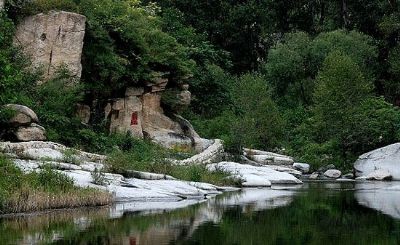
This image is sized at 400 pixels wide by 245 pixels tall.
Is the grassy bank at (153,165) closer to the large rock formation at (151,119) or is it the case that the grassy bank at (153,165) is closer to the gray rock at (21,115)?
the large rock formation at (151,119)

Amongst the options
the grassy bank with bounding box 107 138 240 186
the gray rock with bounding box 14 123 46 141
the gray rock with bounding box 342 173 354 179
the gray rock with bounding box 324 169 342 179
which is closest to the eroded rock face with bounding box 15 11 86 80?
the grassy bank with bounding box 107 138 240 186

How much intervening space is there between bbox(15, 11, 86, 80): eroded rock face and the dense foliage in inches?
47.1

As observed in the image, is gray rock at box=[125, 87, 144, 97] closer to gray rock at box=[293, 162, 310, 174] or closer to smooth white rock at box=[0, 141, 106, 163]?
smooth white rock at box=[0, 141, 106, 163]

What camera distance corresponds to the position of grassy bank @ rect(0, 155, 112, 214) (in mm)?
22453

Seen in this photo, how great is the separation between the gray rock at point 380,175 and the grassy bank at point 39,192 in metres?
24.6

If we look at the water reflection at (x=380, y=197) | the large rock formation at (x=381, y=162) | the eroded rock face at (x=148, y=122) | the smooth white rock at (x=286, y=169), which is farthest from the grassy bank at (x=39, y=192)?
the large rock formation at (x=381, y=162)

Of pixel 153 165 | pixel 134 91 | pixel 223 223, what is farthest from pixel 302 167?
pixel 223 223

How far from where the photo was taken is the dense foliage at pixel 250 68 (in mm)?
40438

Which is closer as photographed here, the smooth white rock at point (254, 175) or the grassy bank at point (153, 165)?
the grassy bank at point (153, 165)

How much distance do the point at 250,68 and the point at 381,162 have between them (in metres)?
39.1

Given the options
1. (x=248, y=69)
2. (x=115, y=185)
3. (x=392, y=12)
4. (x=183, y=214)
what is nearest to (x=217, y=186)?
(x=115, y=185)

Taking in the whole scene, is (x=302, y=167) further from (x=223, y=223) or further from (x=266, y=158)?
(x=223, y=223)

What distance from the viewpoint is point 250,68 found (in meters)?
84.6

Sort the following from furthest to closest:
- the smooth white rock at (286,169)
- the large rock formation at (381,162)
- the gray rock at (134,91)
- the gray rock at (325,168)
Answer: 1. the gray rock at (325,168)
2. the smooth white rock at (286,169)
3. the large rock formation at (381,162)
4. the gray rock at (134,91)
